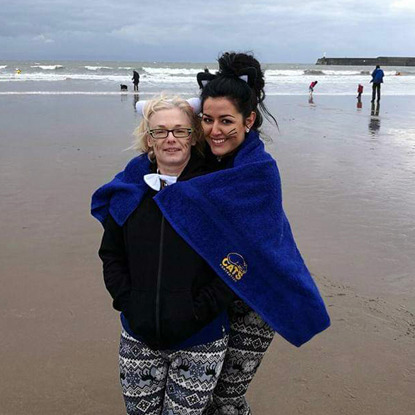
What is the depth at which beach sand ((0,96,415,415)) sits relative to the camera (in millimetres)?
2980

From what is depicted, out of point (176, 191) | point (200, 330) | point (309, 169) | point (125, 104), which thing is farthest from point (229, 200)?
point (125, 104)

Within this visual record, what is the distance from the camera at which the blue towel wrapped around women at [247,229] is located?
1918 millimetres

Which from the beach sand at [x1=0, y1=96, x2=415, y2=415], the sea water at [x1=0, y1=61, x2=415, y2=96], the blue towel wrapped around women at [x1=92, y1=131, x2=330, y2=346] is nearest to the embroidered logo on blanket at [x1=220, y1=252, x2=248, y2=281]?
the blue towel wrapped around women at [x1=92, y1=131, x2=330, y2=346]

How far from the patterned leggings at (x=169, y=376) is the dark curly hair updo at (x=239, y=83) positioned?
3.14ft

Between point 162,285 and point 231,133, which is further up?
Answer: point 231,133

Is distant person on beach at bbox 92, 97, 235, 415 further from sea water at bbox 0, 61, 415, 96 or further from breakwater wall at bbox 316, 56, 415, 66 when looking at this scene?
breakwater wall at bbox 316, 56, 415, 66

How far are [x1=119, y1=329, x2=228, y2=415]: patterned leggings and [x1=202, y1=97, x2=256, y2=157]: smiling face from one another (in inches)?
30.7

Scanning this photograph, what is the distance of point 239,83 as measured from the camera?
2.07m

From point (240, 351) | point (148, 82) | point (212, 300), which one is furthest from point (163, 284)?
point (148, 82)

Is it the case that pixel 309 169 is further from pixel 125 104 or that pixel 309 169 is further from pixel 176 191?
pixel 125 104

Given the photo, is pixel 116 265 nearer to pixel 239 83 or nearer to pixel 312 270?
pixel 239 83

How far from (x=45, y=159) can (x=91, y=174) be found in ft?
4.73

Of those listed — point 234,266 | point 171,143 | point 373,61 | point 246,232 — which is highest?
point 171,143

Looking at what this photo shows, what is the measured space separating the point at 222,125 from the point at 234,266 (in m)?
0.57
